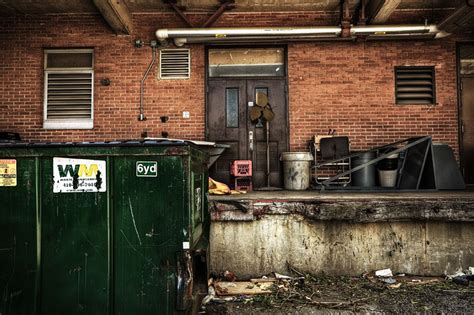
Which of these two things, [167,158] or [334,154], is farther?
[334,154]

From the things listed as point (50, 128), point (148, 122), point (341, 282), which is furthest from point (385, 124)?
point (50, 128)

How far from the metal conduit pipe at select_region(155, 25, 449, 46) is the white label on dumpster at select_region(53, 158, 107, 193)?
4.87 metres

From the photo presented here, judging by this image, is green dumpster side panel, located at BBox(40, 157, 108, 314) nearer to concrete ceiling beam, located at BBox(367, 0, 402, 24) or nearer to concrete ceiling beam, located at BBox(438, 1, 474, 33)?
concrete ceiling beam, located at BBox(367, 0, 402, 24)

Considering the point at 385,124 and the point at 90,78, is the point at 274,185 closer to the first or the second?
the point at 385,124

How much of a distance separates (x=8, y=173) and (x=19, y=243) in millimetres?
574

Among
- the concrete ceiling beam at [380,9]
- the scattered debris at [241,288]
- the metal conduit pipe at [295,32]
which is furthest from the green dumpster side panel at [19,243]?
the concrete ceiling beam at [380,9]

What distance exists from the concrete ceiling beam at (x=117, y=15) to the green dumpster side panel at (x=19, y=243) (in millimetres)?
4764

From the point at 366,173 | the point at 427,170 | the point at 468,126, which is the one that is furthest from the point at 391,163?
the point at 468,126

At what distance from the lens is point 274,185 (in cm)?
697

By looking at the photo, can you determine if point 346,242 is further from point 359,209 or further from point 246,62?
point 246,62

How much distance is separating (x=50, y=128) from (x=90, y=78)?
1465 millimetres

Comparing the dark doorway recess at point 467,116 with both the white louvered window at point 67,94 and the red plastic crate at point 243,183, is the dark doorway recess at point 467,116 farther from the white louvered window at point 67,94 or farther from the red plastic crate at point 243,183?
the white louvered window at point 67,94

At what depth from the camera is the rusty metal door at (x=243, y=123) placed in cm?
700

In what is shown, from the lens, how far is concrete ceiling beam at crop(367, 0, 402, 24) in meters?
6.07
